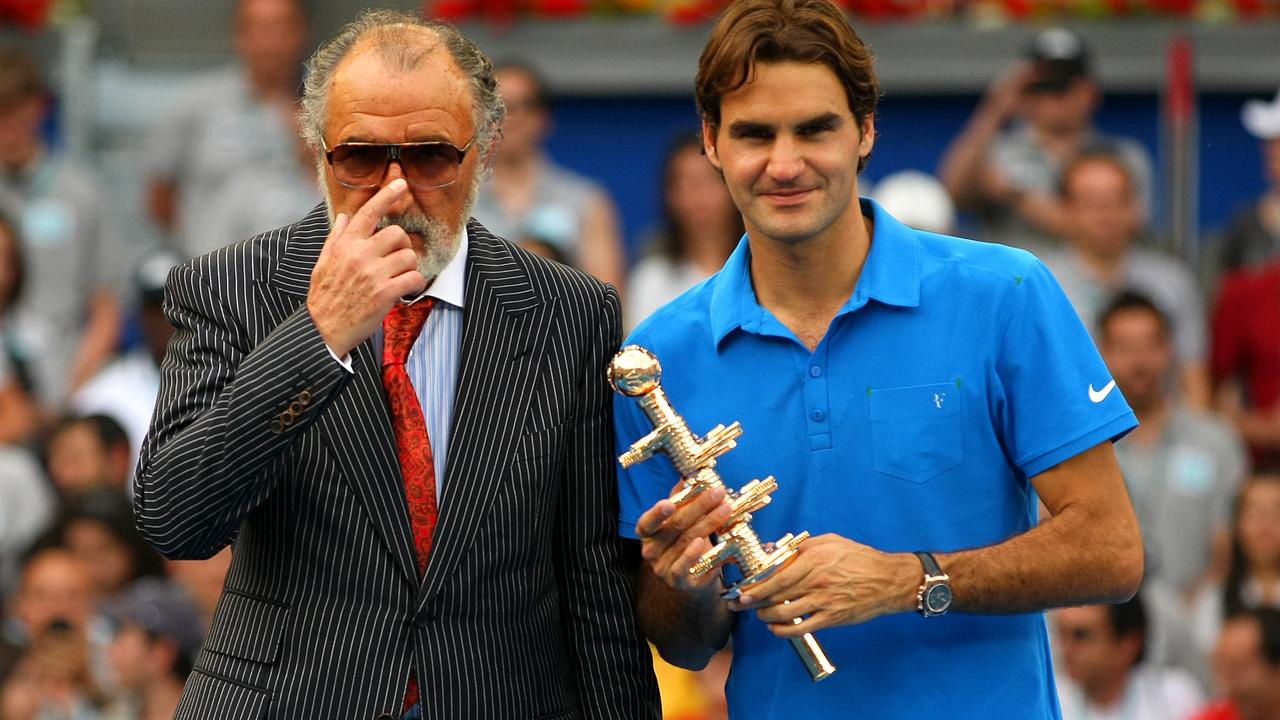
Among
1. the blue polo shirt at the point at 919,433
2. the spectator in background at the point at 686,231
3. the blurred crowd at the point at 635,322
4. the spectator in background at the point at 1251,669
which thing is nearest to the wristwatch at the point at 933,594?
the blue polo shirt at the point at 919,433

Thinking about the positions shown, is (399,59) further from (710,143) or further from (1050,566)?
(1050,566)

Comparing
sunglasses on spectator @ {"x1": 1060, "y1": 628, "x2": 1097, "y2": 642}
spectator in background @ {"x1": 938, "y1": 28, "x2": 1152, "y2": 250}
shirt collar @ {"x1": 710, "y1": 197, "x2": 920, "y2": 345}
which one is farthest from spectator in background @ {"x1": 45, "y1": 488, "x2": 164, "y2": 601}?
shirt collar @ {"x1": 710, "y1": 197, "x2": 920, "y2": 345}

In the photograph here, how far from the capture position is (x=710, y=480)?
3188 millimetres

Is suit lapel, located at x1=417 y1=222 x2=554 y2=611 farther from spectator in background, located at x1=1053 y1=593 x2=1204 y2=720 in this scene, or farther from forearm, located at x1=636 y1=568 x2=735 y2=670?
spectator in background, located at x1=1053 y1=593 x2=1204 y2=720

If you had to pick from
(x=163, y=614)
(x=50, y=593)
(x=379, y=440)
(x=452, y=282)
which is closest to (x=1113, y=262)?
(x=163, y=614)

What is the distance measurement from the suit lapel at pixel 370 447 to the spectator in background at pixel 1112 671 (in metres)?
3.68

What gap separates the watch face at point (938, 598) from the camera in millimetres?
3268

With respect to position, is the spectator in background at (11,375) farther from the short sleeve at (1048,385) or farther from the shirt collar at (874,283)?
the short sleeve at (1048,385)

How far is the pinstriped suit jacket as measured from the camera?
3219 mm

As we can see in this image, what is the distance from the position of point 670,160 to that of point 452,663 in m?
4.58

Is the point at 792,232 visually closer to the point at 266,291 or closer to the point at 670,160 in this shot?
the point at 266,291

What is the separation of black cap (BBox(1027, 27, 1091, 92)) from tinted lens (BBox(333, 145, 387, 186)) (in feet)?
16.5

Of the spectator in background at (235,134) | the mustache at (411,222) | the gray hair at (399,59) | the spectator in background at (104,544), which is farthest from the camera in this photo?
the spectator in background at (235,134)

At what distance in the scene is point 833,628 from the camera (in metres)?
3.48
